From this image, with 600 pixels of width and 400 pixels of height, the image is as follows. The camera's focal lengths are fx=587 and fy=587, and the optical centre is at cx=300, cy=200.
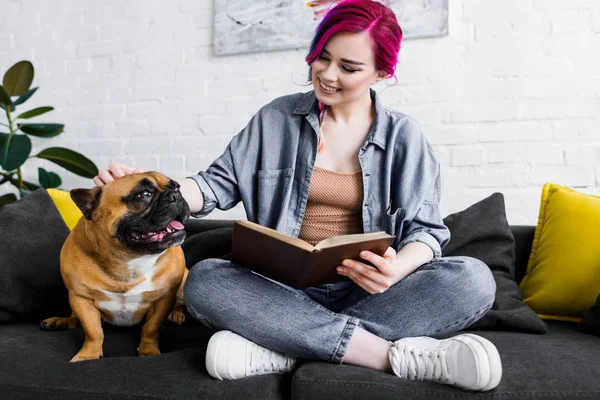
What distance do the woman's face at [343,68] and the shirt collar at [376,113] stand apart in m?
0.08

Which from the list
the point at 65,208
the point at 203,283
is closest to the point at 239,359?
the point at 203,283

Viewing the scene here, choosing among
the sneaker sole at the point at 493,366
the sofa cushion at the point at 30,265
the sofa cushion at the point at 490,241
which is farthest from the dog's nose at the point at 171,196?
the sofa cushion at the point at 490,241

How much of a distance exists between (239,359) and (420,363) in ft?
1.22

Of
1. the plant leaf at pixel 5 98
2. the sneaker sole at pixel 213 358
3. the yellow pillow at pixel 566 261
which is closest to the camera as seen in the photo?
the sneaker sole at pixel 213 358

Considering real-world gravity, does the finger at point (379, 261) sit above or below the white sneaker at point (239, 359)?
above

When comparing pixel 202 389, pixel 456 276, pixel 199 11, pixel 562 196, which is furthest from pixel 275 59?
pixel 202 389

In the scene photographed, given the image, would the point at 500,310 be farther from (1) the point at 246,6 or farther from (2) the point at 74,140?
(2) the point at 74,140

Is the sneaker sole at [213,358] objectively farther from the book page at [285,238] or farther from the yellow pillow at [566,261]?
the yellow pillow at [566,261]

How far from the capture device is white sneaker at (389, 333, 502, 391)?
1.10m

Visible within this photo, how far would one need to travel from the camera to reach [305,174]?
156 centimetres

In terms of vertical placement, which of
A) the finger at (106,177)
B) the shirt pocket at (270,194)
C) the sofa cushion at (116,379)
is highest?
the finger at (106,177)

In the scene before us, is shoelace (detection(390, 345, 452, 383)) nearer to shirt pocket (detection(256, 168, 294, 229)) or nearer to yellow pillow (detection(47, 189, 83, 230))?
shirt pocket (detection(256, 168, 294, 229))

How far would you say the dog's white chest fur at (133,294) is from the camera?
1.52 m

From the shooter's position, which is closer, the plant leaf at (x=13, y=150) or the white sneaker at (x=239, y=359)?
the white sneaker at (x=239, y=359)
